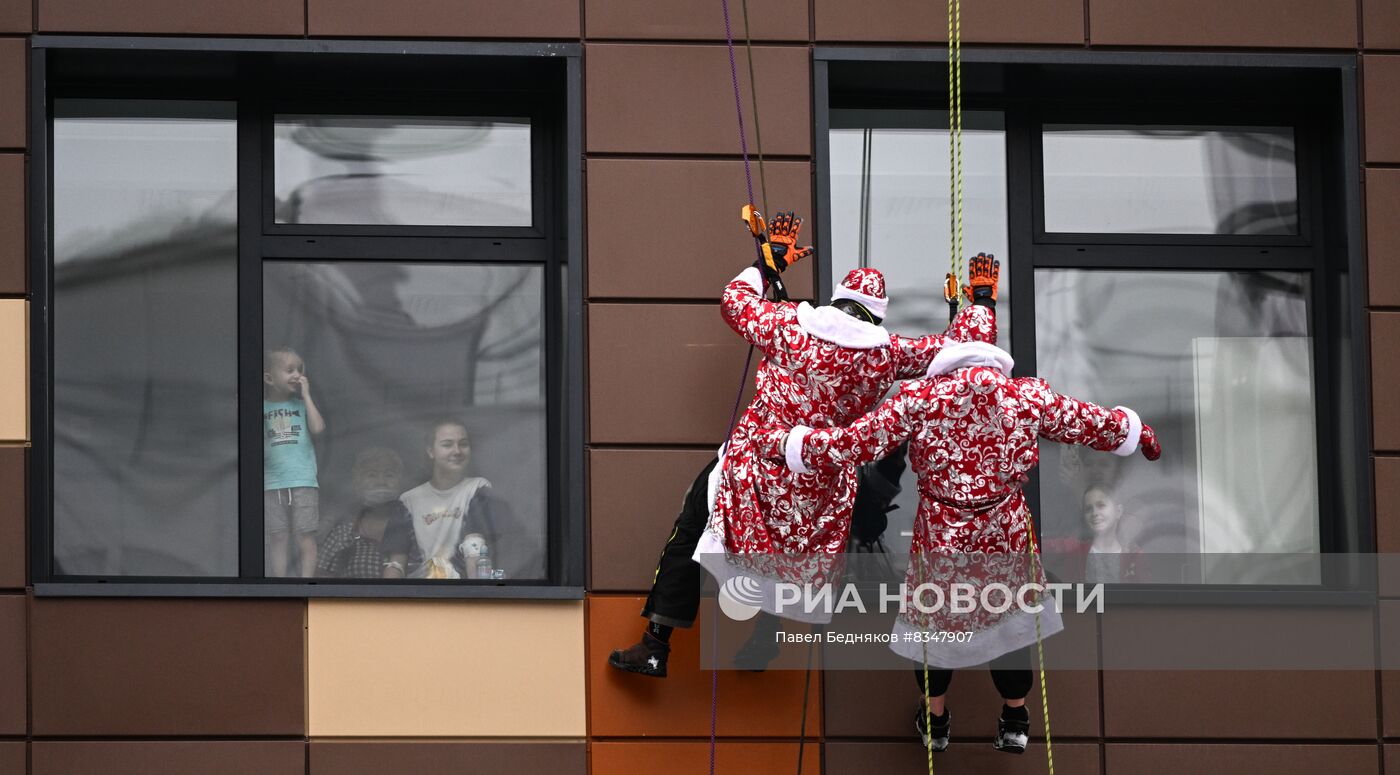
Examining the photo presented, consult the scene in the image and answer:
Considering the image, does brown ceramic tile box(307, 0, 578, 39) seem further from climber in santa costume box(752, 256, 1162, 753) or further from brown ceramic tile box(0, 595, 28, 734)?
brown ceramic tile box(0, 595, 28, 734)

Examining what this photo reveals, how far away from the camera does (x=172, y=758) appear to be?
4.86 m

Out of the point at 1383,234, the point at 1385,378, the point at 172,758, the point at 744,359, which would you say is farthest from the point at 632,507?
the point at 1383,234

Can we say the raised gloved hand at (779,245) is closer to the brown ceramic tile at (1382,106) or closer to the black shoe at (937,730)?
the black shoe at (937,730)

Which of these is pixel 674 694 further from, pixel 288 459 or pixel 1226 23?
pixel 1226 23

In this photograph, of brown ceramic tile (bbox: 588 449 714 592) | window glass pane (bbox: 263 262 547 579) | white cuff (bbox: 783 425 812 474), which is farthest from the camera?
window glass pane (bbox: 263 262 547 579)

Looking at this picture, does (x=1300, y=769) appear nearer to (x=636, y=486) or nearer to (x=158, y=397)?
(x=636, y=486)

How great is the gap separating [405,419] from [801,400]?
1632mm

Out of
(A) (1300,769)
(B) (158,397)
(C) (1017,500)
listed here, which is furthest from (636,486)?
(A) (1300,769)

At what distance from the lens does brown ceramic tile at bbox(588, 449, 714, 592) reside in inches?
195

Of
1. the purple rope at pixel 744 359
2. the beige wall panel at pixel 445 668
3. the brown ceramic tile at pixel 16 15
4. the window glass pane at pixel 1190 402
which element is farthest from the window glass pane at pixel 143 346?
the window glass pane at pixel 1190 402

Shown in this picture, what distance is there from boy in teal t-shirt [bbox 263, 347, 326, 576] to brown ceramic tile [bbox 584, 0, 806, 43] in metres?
1.75

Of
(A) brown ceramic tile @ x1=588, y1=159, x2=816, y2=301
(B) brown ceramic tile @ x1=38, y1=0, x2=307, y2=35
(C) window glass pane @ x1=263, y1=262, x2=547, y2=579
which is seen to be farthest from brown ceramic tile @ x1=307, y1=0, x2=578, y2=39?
(C) window glass pane @ x1=263, y1=262, x2=547, y2=579

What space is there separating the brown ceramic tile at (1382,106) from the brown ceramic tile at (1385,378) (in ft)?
2.02

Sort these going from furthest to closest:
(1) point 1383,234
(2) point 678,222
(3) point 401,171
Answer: (3) point 401,171
(1) point 1383,234
(2) point 678,222
